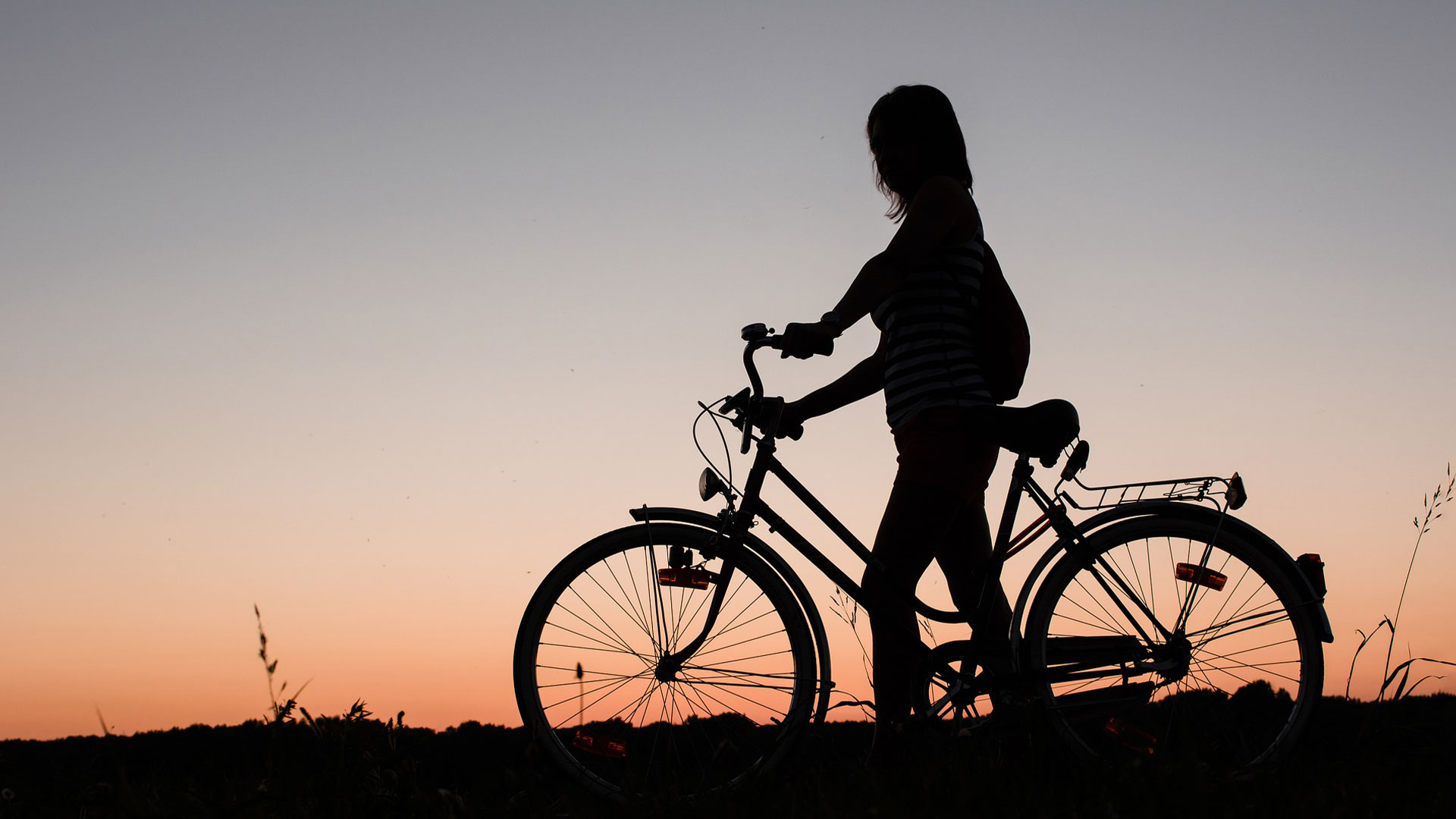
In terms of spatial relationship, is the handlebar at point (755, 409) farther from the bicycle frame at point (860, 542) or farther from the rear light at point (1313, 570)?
the rear light at point (1313, 570)

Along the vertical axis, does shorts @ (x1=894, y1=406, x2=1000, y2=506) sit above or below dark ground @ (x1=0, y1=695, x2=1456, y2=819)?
above

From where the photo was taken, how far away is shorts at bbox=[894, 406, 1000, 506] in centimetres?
338

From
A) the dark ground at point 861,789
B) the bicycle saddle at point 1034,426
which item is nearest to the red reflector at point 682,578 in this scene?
the dark ground at point 861,789

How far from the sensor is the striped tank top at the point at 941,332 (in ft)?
11.1

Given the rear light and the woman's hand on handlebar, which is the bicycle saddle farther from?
the rear light

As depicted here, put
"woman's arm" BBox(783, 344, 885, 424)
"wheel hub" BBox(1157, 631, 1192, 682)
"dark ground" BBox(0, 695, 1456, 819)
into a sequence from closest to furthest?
"dark ground" BBox(0, 695, 1456, 819) → "wheel hub" BBox(1157, 631, 1192, 682) → "woman's arm" BBox(783, 344, 885, 424)

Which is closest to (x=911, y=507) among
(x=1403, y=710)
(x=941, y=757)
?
(x=941, y=757)

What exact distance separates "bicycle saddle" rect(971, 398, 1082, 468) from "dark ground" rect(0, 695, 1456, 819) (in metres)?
0.92

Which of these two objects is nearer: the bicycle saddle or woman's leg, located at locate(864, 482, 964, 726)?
the bicycle saddle

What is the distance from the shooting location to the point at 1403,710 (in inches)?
189

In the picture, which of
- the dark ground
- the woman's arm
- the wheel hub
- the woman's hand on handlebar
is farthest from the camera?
the woman's arm

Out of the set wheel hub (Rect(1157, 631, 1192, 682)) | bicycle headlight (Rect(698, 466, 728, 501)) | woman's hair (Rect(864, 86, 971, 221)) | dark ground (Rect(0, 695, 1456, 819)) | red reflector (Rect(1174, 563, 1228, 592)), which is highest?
woman's hair (Rect(864, 86, 971, 221))

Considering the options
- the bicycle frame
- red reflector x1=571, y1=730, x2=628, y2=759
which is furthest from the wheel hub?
red reflector x1=571, y1=730, x2=628, y2=759

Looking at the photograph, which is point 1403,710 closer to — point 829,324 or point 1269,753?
point 1269,753
